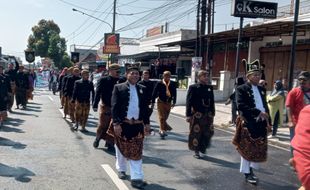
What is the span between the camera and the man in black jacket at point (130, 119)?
688cm

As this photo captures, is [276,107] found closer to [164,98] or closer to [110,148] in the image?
[164,98]

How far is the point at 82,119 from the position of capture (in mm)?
12688

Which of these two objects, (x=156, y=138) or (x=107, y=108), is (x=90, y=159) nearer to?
(x=107, y=108)

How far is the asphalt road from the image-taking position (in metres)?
6.92

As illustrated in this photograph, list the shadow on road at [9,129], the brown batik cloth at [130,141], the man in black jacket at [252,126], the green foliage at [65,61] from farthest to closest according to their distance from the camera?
1. the green foliage at [65,61]
2. the shadow on road at [9,129]
3. the man in black jacket at [252,126]
4. the brown batik cloth at [130,141]

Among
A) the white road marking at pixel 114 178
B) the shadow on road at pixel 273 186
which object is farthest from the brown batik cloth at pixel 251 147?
the white road marking at pixel 114 178

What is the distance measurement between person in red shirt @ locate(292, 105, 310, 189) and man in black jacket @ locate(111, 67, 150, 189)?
415cm

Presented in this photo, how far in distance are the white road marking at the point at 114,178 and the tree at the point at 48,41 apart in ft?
208

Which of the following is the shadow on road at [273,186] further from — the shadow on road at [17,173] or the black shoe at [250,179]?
the shadow on road at [17,173]

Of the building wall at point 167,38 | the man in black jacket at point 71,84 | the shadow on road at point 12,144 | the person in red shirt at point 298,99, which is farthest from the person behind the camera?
the building wall at point 167,38

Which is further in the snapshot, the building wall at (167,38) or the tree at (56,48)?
the tree at (56,48)

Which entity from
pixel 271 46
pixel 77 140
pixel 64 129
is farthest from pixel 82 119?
pixel 271 46

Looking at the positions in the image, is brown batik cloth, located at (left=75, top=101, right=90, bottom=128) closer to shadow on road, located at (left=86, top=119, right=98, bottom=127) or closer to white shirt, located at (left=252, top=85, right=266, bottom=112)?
shadow on road, located at (left=86, top=119, right=98, bottom=127)

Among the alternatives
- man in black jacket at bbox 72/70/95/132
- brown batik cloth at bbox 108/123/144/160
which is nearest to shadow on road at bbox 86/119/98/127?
man in black jacket at bbox 72/70/95/132
